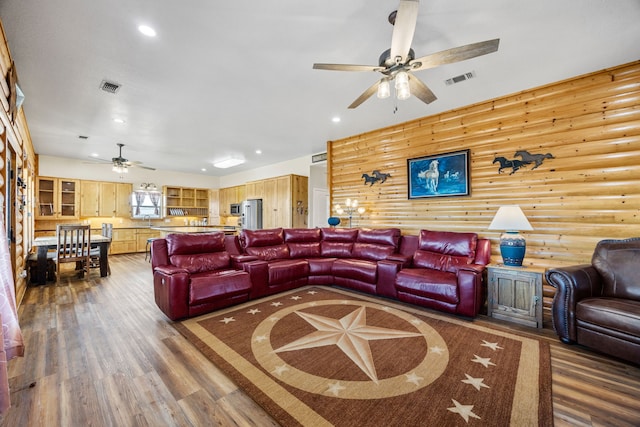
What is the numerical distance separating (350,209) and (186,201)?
23.2ft

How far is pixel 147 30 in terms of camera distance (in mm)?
2277

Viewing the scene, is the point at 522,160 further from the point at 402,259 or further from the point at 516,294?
the point at 402,259

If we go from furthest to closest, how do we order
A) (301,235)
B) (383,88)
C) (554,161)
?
1. (301,235)
2. (554,161)
3. (383,88)

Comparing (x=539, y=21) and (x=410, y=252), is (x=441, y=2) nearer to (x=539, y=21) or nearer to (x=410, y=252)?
(x=539, y=21)

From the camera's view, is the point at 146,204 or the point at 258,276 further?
the point at 146,204

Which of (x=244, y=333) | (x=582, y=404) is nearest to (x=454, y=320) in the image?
(x=582, y=404)

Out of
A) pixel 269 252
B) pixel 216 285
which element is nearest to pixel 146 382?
pixel 216 285

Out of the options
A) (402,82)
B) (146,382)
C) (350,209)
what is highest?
(402,82)

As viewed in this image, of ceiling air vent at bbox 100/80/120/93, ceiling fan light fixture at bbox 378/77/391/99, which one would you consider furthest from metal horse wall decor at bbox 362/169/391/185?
ceiling air vent at bbox 100/80/120/93

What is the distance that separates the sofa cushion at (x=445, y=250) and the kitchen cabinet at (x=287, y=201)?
3.69m

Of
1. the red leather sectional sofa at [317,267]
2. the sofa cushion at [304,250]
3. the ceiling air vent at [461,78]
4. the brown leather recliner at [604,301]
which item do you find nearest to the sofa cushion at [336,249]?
the red leather sectional sofa at [317,267]

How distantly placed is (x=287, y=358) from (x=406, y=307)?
1.87m

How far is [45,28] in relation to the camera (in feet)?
7.39

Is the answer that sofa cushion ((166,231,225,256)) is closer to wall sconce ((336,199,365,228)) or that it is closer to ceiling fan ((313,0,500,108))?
wall sconce ((336,199,365,228))
